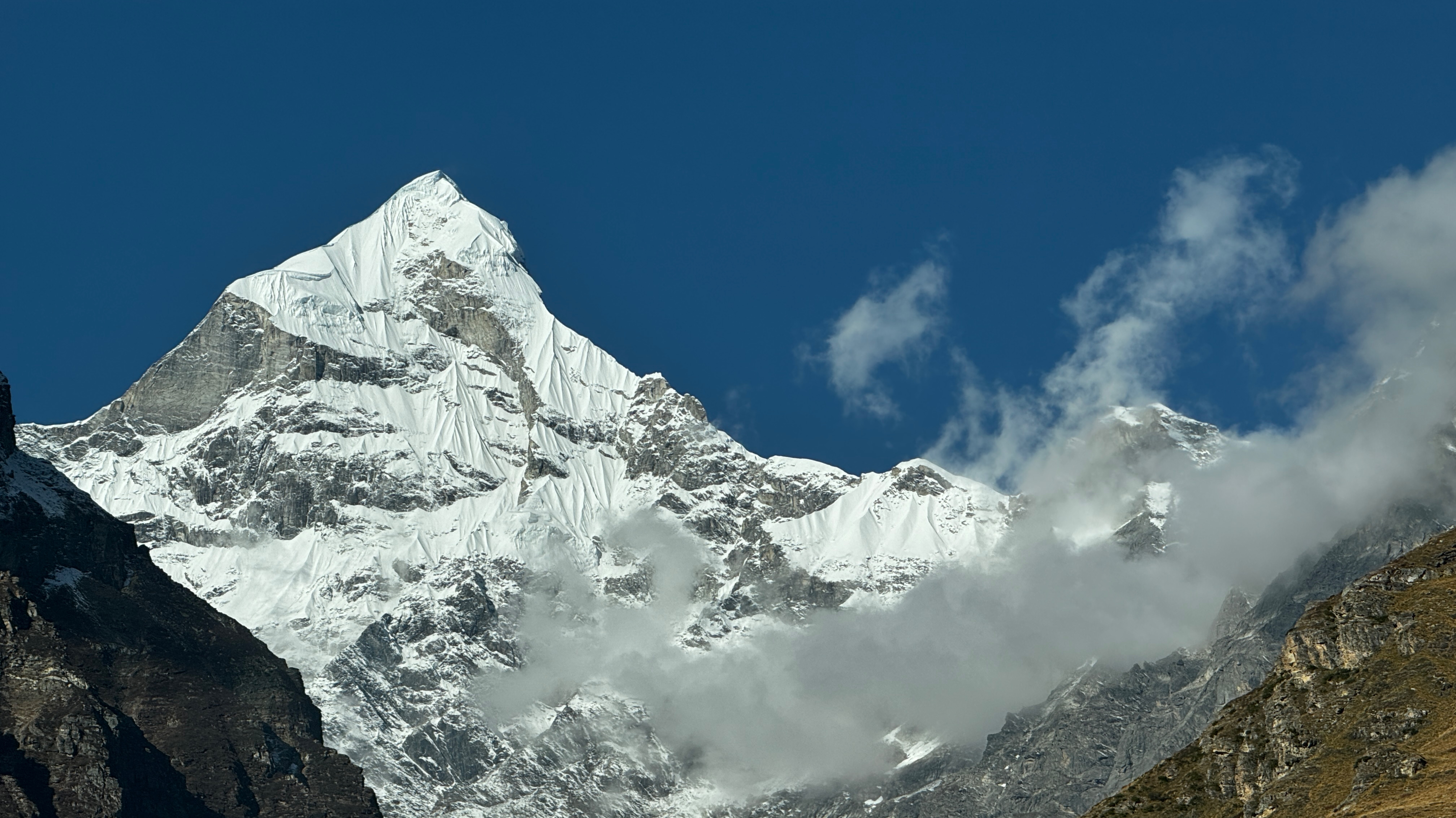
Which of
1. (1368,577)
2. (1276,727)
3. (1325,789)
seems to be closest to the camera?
(1325,789)

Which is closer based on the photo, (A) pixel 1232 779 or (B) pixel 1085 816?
(A) pixel 1232 779

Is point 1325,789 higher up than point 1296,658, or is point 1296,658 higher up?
point 1296,658

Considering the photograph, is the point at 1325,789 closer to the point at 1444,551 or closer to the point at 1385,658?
the point at 1385,658

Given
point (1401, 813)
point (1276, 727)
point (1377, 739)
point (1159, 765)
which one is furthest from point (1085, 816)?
point (1401, 813)

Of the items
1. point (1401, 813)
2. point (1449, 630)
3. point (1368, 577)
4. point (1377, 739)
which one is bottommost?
point (1401, 813)

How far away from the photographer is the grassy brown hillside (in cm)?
15162

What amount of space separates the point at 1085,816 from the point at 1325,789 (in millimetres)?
32363

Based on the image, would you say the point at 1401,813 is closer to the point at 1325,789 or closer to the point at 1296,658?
the point at 1325,789

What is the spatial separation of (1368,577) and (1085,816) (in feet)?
112

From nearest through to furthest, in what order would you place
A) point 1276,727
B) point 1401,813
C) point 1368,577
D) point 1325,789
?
point 1401,813, point 1325,789, point 1276,727, point 1368,577

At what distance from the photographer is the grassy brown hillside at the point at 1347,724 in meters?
152

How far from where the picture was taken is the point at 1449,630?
163500mm

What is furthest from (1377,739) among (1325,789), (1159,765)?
(1159,765)

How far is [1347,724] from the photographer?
532ft
